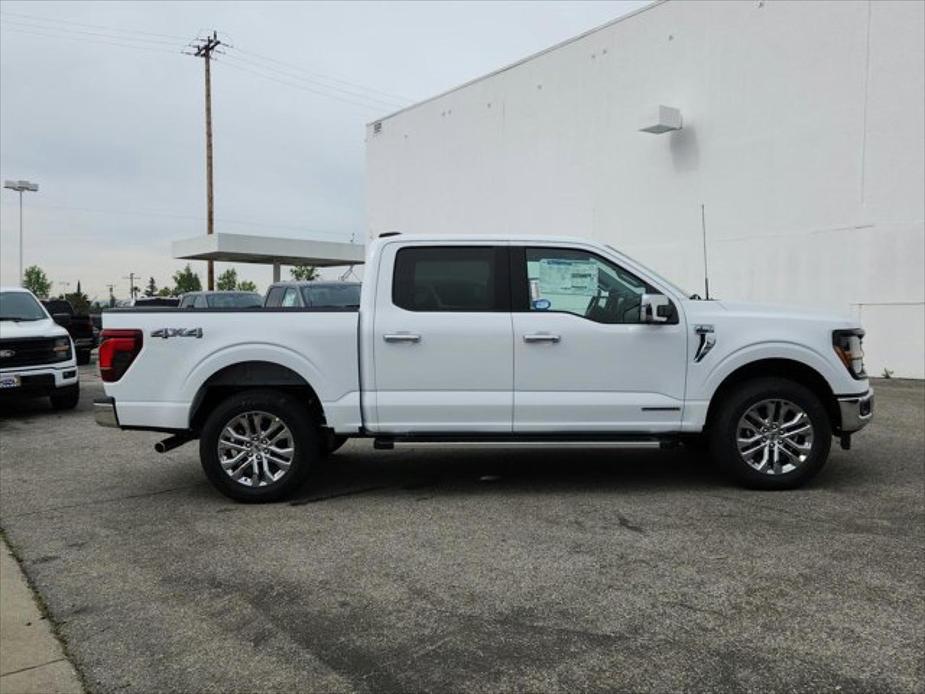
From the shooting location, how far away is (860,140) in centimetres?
1397

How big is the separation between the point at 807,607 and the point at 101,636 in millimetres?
3431

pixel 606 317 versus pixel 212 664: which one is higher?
pixel 606 317

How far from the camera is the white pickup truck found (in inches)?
223

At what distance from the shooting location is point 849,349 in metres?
5.90

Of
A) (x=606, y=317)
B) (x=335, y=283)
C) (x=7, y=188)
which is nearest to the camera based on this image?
(x=606, y=317)

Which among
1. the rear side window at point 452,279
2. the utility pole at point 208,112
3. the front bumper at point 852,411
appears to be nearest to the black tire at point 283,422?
the rear side window at point 452,279

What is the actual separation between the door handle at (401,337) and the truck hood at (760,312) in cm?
213

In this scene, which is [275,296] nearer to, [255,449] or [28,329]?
[28,329]

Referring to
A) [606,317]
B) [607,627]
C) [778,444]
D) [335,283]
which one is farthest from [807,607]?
[335,283]

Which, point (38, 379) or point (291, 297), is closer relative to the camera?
point (38, 379)

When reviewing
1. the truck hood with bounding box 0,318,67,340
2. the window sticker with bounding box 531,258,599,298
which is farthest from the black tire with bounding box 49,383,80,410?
the window sticker with bounding box 531,258,599,298

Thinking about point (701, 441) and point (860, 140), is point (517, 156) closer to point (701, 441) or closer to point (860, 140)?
point (860, 140)

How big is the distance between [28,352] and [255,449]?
6.39m

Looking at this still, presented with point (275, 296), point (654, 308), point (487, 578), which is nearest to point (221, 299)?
point (275, 296)
